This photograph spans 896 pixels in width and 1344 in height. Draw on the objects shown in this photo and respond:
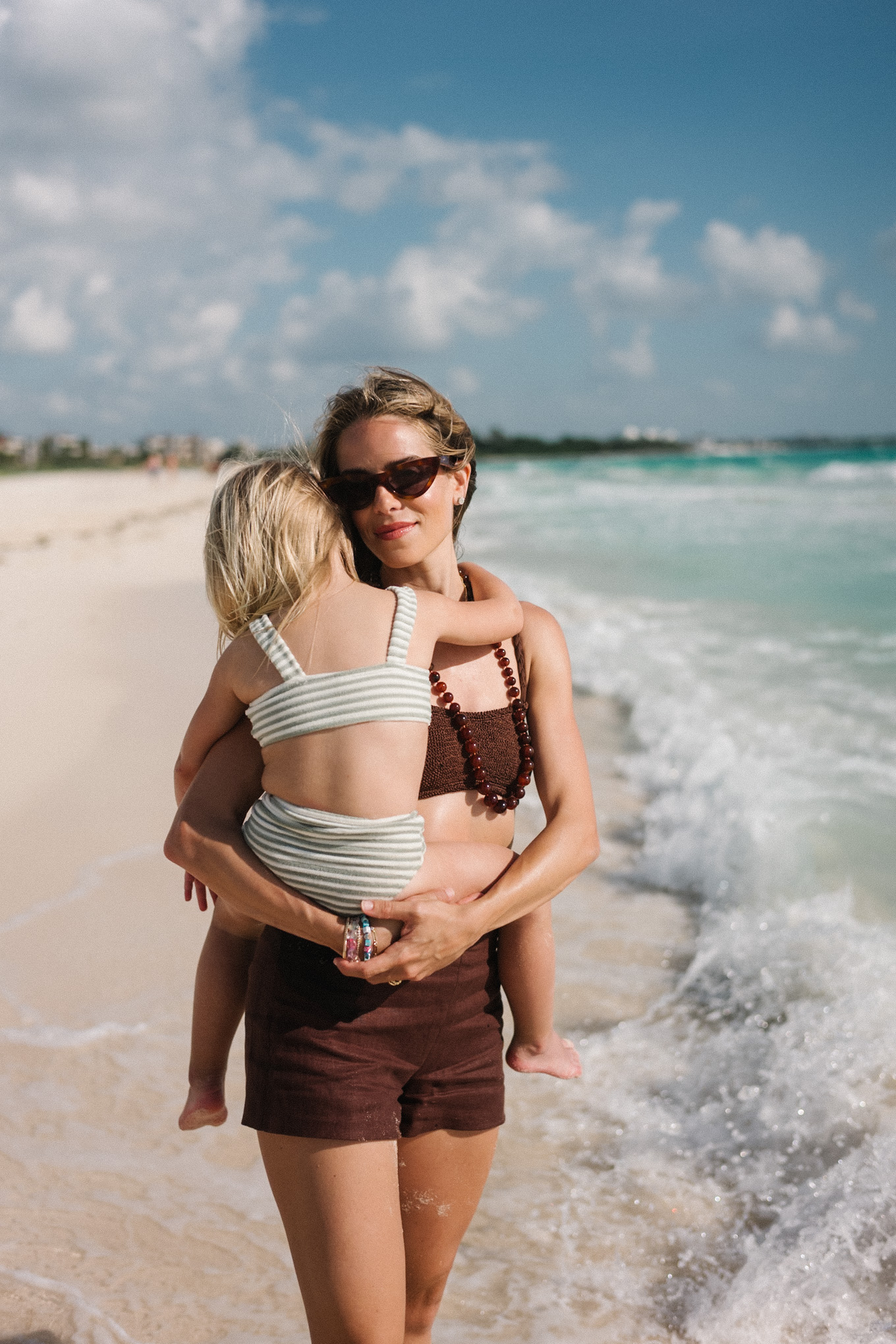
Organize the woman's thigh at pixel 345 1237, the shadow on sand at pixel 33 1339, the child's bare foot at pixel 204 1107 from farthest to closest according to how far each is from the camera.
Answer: the shadow on sand at pixel 33 1339, the child's bare foot at pixel 204 1107, the woman's thigh at pixel 345 1237

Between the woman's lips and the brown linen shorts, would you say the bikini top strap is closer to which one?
the woman's lips

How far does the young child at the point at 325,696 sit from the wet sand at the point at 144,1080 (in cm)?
128

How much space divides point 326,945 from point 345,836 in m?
0.21

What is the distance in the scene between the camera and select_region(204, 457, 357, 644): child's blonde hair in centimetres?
215

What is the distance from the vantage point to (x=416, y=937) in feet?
6.53

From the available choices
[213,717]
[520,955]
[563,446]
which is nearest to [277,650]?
[213,717]

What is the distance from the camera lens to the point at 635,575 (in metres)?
16.6

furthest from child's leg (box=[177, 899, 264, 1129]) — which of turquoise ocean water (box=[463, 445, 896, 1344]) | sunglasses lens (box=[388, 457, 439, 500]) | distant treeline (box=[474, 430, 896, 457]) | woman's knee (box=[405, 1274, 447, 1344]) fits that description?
distant treeline (box=[474, 430, 896, 457])

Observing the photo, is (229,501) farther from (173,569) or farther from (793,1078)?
(173,569)

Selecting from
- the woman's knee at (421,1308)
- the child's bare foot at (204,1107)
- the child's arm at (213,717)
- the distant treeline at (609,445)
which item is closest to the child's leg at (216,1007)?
the child's bare foot at (204,1107)

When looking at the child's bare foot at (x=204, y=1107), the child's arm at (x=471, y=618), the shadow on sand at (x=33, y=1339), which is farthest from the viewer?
the shadow on sand at (x=33, y=1339)

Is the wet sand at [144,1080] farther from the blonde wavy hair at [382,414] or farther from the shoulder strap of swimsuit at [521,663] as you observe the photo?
the blonde wavy hair at [382,414]

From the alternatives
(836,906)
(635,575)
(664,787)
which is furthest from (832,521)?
(836,906)

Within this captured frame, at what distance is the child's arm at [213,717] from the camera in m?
2.15
